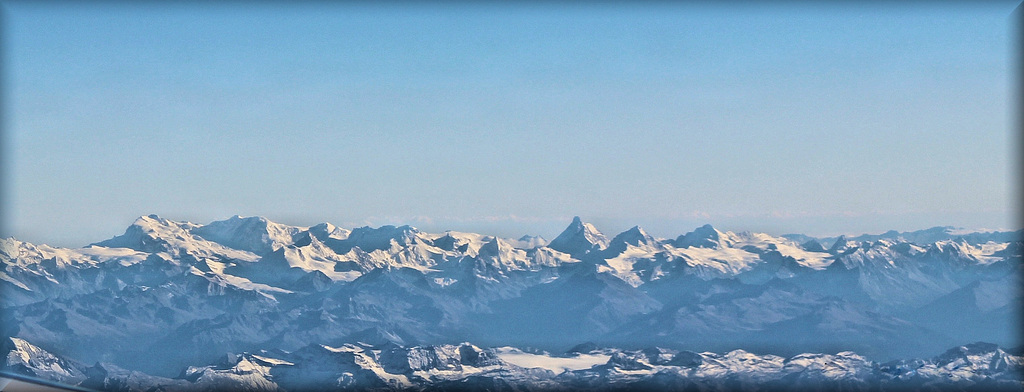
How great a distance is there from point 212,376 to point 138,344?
39.9 m

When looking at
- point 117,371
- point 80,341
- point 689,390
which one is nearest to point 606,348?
point 689,390

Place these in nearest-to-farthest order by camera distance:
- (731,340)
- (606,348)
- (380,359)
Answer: (380,359)
(606,348)
(731,340)

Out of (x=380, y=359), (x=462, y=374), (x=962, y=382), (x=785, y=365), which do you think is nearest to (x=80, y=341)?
(x=380, y=359)

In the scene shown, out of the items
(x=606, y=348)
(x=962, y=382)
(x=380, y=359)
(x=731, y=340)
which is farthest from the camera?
(x=731, y=340)

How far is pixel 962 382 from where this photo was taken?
154 metres

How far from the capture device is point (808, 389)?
15762 cm

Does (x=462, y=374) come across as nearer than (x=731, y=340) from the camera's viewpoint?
Yes

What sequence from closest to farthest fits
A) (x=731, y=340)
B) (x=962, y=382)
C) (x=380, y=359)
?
(x=962, y=382) < (x=380, y=359) < (x=731, y=340)

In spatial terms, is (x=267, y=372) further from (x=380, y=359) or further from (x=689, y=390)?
(x=689, y=390)

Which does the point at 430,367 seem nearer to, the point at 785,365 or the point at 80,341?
the point at 785,365

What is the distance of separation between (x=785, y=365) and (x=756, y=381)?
368 inches

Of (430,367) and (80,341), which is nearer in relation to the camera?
(430,367)

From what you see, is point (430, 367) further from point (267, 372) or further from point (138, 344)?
point (138, 344)

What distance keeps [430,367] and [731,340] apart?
6210cm
